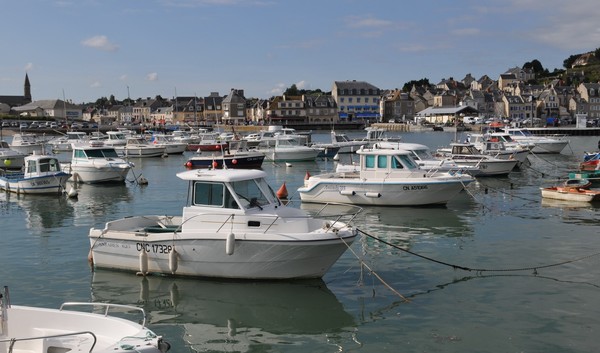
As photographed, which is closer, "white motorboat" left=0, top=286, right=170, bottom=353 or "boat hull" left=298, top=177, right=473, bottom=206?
"white motorboat" left=0, top=286, right=170, bottom=353

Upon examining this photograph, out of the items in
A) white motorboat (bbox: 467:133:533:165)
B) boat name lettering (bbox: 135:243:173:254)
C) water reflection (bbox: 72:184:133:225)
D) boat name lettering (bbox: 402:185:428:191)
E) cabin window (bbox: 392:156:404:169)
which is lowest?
water reflection (bbox: 72:184:133:225)

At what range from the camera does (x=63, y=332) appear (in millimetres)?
9820

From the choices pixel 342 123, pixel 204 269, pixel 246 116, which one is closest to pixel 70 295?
pixel 204 269

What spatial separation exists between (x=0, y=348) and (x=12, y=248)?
13.3 meters

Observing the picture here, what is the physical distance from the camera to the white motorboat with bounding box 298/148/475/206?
2817cm

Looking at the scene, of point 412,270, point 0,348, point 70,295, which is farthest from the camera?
point 412,270

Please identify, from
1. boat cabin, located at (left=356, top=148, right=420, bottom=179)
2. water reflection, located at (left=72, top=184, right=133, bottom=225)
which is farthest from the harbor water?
boat cabin, located at (left=356, top=148, right=420, bottom=179)

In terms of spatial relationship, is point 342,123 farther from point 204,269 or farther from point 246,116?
point 204,269

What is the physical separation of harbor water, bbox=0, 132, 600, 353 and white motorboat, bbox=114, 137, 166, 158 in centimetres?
4290

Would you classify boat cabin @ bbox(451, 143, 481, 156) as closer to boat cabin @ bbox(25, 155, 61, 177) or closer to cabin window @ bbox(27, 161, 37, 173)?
boat cabin @ bbox(25, 155, 61, 177)

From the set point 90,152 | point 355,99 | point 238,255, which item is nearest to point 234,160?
point 90,152

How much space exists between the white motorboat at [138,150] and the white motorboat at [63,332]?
59.6 meters

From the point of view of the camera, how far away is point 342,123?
157m

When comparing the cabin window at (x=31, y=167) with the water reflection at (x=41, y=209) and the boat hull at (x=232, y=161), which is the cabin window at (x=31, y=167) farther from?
the boat hull at (x=232, y=161)
